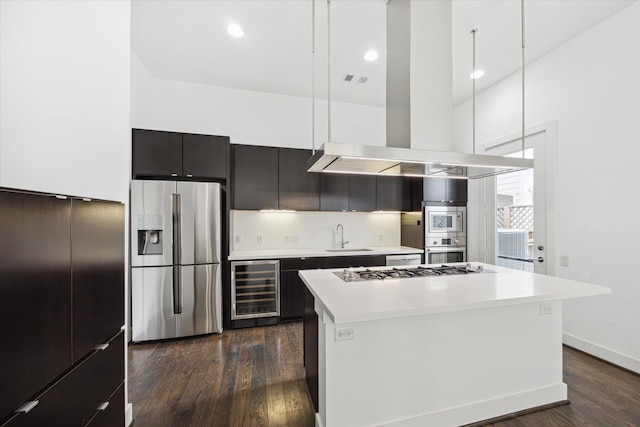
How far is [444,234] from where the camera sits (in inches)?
165

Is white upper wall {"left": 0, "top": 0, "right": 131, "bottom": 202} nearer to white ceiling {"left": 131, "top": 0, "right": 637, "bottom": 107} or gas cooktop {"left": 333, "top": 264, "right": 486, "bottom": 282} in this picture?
white ceiling {"left": 131, "top": 0, "right": 637, "bottom": 107}

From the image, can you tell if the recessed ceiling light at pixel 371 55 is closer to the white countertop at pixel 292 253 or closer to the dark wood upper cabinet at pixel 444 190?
the dark wood upper cabinet at pixel 444 190

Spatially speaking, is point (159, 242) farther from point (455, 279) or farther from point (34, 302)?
point (455, 279)

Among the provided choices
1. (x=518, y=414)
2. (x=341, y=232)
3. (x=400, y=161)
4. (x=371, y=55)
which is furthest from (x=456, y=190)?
(x=518, y=414)

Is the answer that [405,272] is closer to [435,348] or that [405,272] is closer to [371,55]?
[435,348]

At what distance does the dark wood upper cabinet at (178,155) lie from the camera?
3.11 m

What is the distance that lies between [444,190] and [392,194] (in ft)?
2.66

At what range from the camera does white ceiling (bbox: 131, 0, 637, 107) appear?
237cm

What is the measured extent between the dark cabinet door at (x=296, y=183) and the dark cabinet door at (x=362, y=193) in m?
0.55

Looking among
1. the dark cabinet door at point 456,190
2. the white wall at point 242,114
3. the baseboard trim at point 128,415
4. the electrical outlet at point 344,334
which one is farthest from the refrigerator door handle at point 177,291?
the dark cabinet door at point 456,190

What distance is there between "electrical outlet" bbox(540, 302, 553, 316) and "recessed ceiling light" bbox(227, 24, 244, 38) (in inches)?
141

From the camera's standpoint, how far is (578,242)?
282cm

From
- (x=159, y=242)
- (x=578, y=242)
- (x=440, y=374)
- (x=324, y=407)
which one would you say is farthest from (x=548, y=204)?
(x=159, y=242)

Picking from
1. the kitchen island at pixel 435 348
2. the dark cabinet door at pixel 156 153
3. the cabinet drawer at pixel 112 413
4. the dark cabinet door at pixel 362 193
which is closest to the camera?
the cabinet drawer at pixel 112 413
